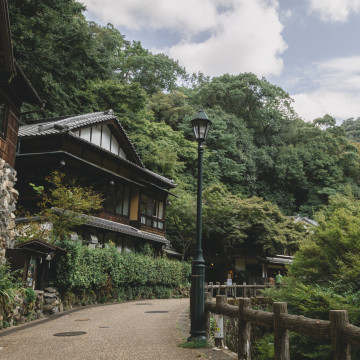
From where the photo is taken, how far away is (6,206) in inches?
456

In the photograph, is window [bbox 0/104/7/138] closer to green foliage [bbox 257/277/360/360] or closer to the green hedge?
the green hedge

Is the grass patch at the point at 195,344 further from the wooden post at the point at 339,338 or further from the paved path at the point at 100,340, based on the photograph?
the wooden post at the point at 339,338

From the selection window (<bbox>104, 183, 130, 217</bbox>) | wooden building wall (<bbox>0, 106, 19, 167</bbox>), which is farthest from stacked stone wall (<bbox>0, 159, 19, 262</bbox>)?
window (<bbox>104, 183, 130, 217</bbox>)

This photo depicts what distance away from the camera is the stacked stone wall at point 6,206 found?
11.2 metres

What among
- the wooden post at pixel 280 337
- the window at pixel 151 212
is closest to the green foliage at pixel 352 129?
the window at pixel 151 212

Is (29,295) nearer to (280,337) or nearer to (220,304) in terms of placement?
(220,304)

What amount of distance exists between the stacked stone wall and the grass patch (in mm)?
6509

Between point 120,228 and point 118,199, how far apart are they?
3.03 metres

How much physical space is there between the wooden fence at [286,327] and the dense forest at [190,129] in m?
13.1

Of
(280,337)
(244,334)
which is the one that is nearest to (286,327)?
(280,337)

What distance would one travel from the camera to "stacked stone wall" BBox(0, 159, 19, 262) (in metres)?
11.2

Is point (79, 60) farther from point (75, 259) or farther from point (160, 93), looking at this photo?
point (160, 93)

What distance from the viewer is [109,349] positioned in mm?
7016

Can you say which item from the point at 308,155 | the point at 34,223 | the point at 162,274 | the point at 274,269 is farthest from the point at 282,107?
the point at 34,223
